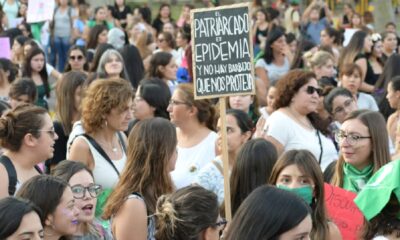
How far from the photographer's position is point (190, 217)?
5.12 metres

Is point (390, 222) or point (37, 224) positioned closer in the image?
point (37, 224)

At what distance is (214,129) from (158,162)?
94.8 inches

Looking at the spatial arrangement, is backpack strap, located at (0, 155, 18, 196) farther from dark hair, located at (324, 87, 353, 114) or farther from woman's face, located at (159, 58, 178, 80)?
woman's face, located at (159, 58, 178, 80)

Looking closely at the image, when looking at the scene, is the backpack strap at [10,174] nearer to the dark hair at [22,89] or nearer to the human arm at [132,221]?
the human arm at [132,221]

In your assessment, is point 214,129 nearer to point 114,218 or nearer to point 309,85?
point 309,85

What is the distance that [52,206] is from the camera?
5.41 metres

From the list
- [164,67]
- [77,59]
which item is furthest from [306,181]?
[77,59]

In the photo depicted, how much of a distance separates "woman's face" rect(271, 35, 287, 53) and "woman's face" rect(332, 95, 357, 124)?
405cm

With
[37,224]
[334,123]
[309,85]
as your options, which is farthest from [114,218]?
[334,123]

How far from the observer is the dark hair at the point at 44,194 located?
5.39 meters

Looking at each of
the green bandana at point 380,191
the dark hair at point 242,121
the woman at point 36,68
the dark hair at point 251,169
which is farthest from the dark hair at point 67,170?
the woman at point 36,68

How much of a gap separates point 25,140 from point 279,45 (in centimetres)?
780

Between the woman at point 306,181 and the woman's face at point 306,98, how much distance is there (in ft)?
8.63

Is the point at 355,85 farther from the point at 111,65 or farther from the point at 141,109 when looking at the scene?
the point at 141,109
